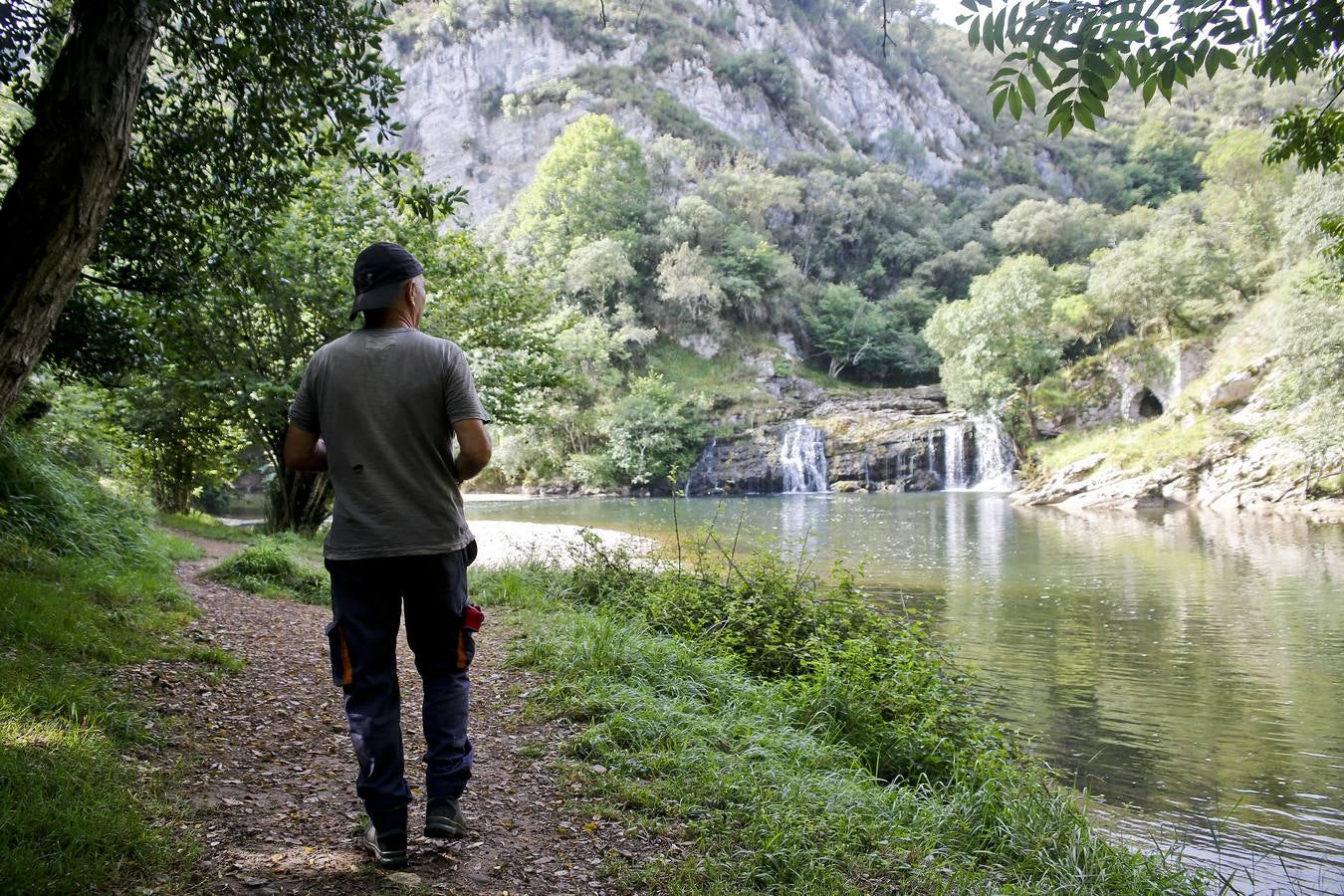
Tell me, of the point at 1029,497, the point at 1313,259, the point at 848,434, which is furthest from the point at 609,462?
the point at 1313,259

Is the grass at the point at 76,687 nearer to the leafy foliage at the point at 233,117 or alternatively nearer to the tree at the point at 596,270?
the leafy foliage at the point at 233,117

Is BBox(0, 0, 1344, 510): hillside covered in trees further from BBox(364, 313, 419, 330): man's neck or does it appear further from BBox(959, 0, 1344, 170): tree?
BBox(364, 313, 419, 330): man's neck

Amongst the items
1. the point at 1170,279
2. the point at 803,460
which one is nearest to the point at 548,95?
the point at 803,460

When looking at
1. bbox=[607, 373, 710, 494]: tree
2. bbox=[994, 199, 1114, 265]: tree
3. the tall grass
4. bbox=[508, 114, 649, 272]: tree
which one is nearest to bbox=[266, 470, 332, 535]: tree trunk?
the tall grass

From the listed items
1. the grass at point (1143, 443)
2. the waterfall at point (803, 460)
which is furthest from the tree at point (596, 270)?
the grass at point (1143, 443)

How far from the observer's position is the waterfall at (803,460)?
36719mm

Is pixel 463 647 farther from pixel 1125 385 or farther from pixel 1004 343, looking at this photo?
pixel 1125 385

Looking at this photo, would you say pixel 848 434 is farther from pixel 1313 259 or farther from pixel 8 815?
pixel 8 815

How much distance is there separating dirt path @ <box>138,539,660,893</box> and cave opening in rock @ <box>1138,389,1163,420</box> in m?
36.4

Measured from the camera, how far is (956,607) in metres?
11.2

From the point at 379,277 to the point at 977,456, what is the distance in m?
36.1

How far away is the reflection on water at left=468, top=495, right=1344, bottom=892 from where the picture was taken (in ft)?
16.8

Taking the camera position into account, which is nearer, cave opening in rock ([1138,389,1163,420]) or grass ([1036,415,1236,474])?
grass ([1036,415,1236,474])

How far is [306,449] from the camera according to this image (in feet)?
8.86
